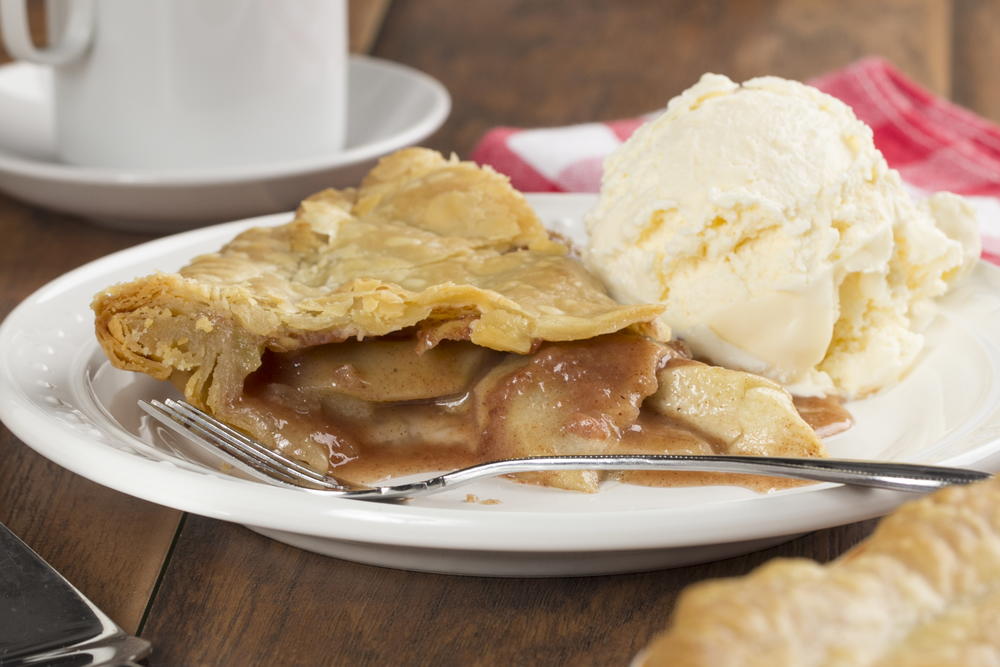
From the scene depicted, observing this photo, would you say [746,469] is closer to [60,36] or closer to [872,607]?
[872,607]

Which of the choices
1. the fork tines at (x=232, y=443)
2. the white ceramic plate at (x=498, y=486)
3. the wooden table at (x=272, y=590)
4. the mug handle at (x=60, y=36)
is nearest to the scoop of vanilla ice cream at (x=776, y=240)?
the white ceramic plate at (x=498, y=486)

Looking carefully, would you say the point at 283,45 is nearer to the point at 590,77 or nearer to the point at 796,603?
the point at 590,77

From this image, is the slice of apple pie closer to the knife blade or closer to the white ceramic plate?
the white ceramic plate

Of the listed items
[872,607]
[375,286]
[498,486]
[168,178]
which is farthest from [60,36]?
[872,607]

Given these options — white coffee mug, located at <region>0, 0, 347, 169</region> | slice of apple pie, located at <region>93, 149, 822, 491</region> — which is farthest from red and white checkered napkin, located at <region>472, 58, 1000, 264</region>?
slice of apple pie, located at <region>93, 149, 822, 491</region>

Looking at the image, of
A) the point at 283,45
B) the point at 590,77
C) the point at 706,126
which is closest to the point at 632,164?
the point at 706,126
